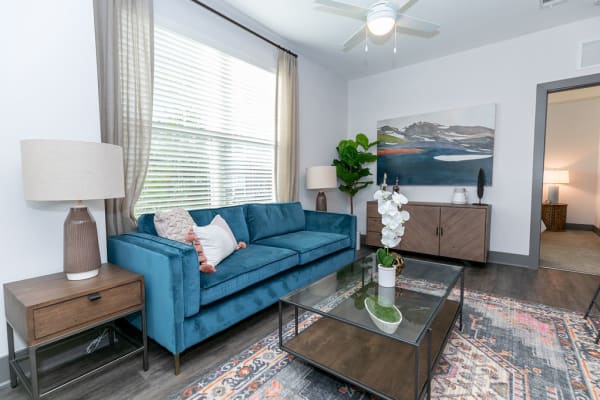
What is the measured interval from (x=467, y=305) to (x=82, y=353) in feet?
9.51

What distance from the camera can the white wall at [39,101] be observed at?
1.46m

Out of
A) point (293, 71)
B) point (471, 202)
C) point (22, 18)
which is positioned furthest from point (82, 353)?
point (471, 202)

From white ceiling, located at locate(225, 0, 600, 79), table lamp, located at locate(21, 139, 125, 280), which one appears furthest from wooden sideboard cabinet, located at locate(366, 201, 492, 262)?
table lamp, located at locate(21, 139, 125, 280)

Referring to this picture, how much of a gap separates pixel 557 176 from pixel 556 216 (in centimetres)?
84

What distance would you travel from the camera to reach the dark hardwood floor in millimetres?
1436

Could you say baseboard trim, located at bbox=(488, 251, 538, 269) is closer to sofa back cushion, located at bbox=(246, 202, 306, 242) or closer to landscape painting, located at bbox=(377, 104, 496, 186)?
landscape painting, located at bbox=(377, 104, 496, 186)

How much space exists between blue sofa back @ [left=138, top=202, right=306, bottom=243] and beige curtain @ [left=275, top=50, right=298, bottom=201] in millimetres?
331

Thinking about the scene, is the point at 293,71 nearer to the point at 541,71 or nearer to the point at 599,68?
the point at 541,71

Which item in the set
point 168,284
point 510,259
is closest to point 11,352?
point 168,284

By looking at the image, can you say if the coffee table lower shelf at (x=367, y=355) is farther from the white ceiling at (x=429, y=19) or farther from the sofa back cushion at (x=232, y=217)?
the white ceiling at (x=429, y=19)

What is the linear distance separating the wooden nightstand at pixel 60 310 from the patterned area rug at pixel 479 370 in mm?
553

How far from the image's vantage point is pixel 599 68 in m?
2.99

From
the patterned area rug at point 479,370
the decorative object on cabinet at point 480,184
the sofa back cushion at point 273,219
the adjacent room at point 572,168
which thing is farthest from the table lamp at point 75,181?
the adjacent room at point 572,168

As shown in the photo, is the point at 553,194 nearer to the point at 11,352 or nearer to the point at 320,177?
the point at 320,177
